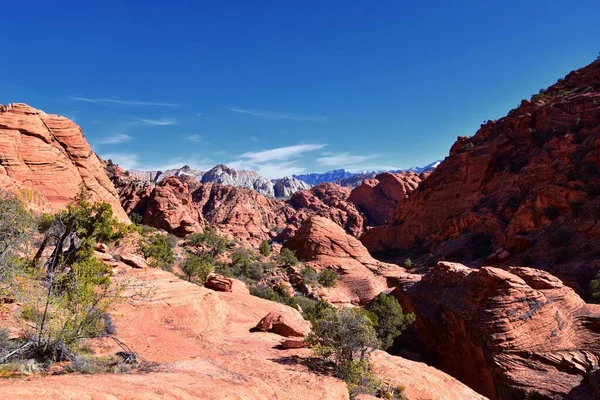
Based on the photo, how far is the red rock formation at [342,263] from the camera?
3186cm

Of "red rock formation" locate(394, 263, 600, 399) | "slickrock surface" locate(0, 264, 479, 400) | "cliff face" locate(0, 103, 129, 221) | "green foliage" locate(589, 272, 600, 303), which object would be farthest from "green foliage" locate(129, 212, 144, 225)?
"green foliage" locate(589, 272, 600, 303)

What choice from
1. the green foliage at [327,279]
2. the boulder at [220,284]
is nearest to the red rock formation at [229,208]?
the green foliage at [327,279]

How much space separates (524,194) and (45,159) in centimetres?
5155

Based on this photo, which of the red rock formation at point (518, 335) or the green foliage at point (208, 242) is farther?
the green foliage at point (208, 242)

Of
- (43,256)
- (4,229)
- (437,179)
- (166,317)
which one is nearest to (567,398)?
(166,317)

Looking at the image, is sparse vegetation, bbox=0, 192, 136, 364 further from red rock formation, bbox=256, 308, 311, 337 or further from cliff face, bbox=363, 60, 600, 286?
cliff face, bbox=363, 60, 600, 286

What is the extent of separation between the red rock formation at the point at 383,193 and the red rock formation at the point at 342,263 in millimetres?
55359

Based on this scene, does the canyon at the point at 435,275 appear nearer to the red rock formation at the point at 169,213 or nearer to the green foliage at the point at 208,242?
the red rock formation at the point at 169,213

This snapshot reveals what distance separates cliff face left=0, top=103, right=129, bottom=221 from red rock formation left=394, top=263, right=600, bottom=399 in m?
33.0

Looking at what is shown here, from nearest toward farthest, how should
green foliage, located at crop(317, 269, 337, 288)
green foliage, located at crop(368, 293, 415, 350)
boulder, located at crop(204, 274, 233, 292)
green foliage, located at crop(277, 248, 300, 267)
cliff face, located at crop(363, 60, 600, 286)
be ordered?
green foliage, located at crop(368, 293, 415, 350)
boulder, located at crop(204, 274, 233, 292)
cliff face, located at crop(363, 60, 600, 286)
green foliage, located at crop(317, 269, 337, 288)
green foliage, located at crop(277, 248, 300, 267)

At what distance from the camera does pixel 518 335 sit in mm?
15234

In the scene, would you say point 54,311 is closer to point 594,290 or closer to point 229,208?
point 594,290

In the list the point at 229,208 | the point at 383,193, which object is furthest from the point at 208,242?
the point at 383,193

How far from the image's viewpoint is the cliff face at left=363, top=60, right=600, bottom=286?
28.9 metres
